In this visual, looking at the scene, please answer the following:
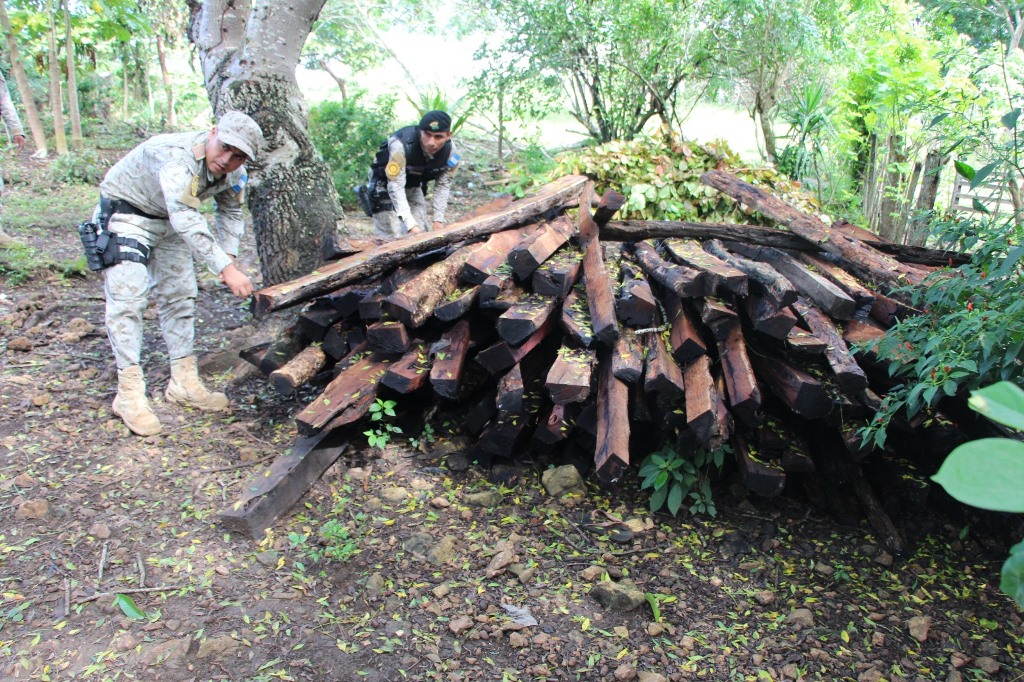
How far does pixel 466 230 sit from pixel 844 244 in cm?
239

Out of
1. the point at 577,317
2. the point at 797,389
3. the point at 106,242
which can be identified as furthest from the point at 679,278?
the point at 106,242

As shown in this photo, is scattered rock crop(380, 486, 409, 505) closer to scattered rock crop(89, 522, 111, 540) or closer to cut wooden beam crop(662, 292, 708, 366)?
scattered rock crop(89, 522, 111, 540)

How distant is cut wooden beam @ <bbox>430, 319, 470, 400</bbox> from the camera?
3572mm

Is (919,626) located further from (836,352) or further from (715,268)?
(715,268)

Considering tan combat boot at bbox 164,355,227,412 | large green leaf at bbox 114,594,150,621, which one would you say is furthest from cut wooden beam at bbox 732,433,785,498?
tan combat boot at bbox 164,355,227,412

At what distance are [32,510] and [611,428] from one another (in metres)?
2.86

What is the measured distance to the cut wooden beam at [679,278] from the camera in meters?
3.57

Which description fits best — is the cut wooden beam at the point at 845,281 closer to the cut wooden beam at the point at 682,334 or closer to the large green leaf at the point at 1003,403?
the cut wooden beam at the point at 682,334

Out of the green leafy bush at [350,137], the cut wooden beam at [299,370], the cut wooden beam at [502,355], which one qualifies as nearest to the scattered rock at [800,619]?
the cut wooden beam at [502,355]

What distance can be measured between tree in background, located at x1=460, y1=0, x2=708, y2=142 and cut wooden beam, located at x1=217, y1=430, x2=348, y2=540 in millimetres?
7748

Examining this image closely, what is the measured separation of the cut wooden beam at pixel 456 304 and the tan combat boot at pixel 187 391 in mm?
1691

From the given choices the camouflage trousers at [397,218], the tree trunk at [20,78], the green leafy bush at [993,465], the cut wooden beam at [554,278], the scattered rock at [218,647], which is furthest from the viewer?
the tree trunk at [20,78]

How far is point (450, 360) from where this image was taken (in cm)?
370

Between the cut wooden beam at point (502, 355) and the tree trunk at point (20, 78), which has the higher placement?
the tree trunk at point (20, 78)
